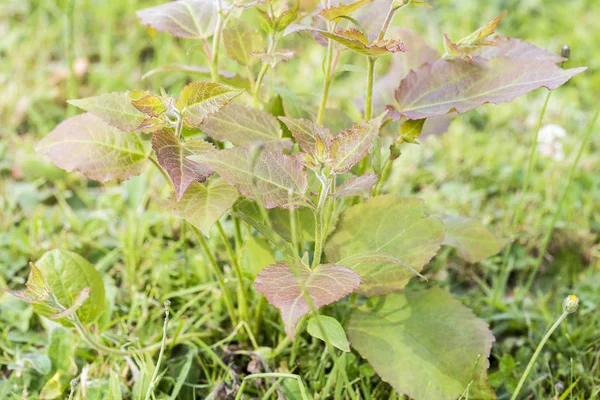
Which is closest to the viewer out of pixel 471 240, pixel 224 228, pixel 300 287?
pixel 300 287

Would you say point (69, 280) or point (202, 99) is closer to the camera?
point (202, 99)

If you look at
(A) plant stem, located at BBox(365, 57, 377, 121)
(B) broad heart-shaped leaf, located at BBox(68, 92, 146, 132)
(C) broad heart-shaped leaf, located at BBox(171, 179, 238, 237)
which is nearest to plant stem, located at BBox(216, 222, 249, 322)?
(C) broad heart-shaped leaf, located at BBox(171, 179, 238, 237)

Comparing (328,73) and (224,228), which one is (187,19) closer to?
(328,73)

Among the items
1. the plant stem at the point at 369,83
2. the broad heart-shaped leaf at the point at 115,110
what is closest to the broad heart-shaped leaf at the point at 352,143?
the plant stem at the point at 369,83

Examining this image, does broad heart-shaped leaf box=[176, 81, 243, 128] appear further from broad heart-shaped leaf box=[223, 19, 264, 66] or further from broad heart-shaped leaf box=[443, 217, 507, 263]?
broad heart-shaped leaf box=[443, 217, 507, 263]

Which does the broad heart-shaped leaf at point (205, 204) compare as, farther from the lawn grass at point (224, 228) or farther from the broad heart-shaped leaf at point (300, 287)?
the lawn grass at point (224, 228)

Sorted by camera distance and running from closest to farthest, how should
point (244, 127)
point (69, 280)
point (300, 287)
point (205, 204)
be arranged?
point (300, 287) < point (205, 204) < point (244, 127) < point (69, 280)

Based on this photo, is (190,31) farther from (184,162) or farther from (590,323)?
(590,323)

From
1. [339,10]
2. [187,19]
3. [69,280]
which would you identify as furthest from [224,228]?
[339,10]
